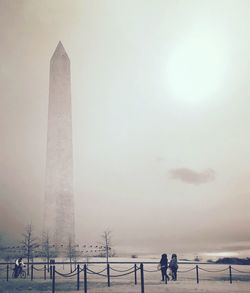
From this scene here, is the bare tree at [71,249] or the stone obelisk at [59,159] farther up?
the stone obelisk at [59,159]

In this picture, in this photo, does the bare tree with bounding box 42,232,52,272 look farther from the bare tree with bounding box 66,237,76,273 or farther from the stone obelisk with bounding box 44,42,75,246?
the bare tree with bounding box 66,237,76,273

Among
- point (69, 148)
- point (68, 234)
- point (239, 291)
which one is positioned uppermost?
point (69, 148)

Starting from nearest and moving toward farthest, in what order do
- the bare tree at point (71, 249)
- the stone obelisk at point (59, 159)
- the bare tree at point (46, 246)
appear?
1. the stone obelisk at point (59, 159)
2. the bare tree at point (46, 246)
3. the bare tree at point (71, 249)

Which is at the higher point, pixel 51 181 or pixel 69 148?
pixel 69 148

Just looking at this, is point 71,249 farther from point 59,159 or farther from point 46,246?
point 59,159

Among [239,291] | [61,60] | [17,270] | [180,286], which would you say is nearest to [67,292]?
[180,286]

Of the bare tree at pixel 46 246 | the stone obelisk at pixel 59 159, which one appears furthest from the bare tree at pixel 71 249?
the bare tree at pixel 46 246

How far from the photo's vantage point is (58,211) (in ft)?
35.9

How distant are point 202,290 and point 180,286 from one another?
67 centimetres

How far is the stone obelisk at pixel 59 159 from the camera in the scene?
35.5 ft

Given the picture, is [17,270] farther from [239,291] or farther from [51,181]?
[239,291]

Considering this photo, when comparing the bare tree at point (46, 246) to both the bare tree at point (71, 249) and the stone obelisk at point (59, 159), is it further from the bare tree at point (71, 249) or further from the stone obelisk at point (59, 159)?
the bare tree at point (71, 249)

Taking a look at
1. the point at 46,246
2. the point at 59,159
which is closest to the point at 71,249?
the point at 46,246

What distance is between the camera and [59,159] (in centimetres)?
1098
